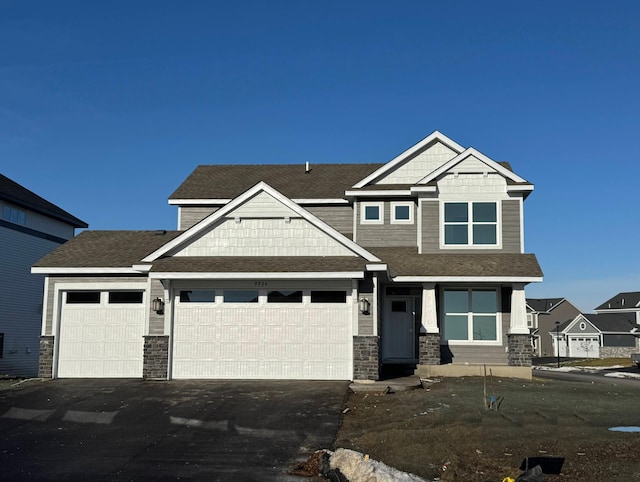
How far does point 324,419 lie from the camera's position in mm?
12805

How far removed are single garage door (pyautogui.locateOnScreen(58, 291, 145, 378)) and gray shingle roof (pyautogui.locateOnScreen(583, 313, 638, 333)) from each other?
60.3 m

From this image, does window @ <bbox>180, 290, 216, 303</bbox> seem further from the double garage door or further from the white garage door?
the white garage door

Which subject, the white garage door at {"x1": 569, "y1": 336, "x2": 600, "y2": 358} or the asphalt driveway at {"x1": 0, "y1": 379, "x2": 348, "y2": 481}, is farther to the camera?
the white garage door at {"x1": 569, "y1": 336, "x2": 600, "y2": 358}

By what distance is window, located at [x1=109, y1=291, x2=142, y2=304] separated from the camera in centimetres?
1925

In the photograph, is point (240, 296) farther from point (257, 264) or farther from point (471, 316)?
point (471, 316)

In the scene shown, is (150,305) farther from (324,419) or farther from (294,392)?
(324,419)

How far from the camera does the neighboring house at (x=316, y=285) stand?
698 inches

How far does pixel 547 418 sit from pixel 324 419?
4247mm

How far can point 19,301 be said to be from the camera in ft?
92.4

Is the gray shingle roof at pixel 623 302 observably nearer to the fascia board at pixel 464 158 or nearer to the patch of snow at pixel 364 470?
the fascia board at pixel 464 158

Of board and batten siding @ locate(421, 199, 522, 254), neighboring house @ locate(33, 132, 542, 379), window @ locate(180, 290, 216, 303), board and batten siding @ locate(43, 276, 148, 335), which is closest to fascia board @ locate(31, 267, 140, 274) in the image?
neighboring house @ locate(33, 132, 542, 379)

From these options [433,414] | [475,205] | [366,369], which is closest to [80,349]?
[366,369]

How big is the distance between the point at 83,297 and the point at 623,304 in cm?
7192

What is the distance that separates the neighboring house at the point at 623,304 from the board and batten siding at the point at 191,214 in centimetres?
6369
